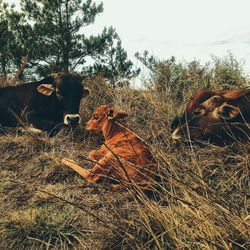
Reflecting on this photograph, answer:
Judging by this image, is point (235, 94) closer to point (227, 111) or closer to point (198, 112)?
point (227, 111)

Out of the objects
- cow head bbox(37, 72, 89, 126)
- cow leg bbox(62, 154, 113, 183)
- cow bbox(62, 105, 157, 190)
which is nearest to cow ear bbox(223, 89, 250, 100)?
cow bbox(62, 105, 157, 190)

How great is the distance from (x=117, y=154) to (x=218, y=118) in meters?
1.92

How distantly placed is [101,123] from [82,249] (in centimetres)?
271

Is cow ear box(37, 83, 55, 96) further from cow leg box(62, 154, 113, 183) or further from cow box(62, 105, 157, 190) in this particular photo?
cow leg box(62, 154, 113, 183)

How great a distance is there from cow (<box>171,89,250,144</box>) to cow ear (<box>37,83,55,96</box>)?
96.3 inches

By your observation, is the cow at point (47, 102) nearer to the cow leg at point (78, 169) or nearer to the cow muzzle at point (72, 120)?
the cow muzzle at point (72, 120)

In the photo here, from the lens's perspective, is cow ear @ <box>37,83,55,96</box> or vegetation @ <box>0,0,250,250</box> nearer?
vegetation @ <box>0,0,250,250</box>

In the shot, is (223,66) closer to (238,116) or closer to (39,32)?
(238,116)

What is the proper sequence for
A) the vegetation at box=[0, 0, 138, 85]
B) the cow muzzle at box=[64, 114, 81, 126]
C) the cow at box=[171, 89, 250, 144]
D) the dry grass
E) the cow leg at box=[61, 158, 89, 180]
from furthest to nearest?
the vegetation at box=[0, 0, 138, 85], the cow muzzle at box=[64, 114, 81, 126], the cow at box=[171, 89, 250, 144], the cow leg at box=[61, 158, 89, 180], the dry grass

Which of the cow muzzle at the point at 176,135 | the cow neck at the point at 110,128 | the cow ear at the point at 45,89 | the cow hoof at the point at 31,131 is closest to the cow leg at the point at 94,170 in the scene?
the cow neck at the point at 110,128

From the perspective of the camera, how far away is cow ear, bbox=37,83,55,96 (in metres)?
7.26

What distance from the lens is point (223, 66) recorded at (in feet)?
30.3

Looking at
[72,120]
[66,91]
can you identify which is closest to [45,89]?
[66,91]

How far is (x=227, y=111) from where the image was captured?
17.7 feet
